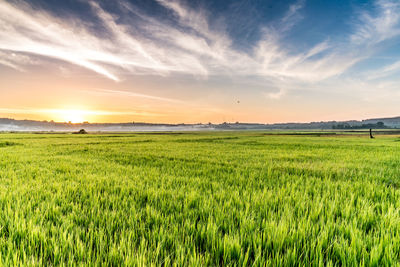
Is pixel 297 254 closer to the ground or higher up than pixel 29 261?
closer to the ground

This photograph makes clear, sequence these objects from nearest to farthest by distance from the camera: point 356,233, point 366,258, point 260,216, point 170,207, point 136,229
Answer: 1. point 366,258
2. point 356,233
3. point 136,229
4. point 260,216
5. point 170,207

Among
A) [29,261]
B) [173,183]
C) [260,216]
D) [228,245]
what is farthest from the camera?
[173,183]

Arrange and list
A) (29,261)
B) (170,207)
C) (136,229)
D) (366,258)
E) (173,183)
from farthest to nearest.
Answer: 1. (173,183)
2. (170,207)
3. (136,229)
4. (366,258)
5. (29,261)

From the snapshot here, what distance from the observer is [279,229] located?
2.14 m

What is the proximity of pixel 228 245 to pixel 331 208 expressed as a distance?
6.90 ft

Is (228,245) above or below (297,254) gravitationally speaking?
above

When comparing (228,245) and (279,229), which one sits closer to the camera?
(228,245)

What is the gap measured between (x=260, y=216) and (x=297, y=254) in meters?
0.85

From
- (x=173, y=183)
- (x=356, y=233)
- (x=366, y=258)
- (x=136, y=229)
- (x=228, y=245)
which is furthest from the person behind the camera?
(x=173, y=183)

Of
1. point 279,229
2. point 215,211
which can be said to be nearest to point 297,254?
point 279,229

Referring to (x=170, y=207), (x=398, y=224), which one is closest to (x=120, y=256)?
(x=170, y=207)

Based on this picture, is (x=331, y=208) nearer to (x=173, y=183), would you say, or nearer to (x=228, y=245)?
(x=228, y=245)

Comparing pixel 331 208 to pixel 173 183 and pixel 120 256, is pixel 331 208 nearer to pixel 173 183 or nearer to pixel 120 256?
pixel 120 256

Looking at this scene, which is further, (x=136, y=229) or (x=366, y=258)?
(x=136, y=229)
